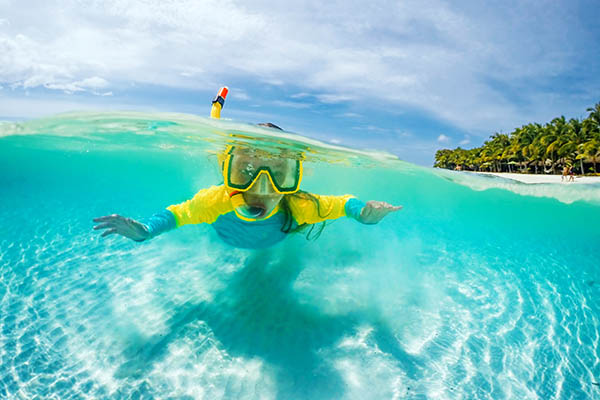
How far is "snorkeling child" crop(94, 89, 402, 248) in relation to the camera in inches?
169

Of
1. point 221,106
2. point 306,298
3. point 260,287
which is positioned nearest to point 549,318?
point 306,298

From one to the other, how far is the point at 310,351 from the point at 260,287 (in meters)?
2.02

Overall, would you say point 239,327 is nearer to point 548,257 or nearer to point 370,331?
point 370,331

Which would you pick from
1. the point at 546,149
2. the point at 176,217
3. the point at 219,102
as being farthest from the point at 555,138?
the point at 176,217

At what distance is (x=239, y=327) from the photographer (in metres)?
4.86

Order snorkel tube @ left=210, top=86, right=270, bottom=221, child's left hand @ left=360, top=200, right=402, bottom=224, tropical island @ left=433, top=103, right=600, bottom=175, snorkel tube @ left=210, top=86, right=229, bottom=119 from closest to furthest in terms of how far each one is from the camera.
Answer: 1. child's left hand @ left=360, top=200, right=402, bottom=224
2. snorkel tube @ left=210, top=86, right=270, bottom=221
3. snorkel tube @ left=210, top=86, right=229, bottom=119
4. tropical island @ left=433, top=103, right=600, bottom=175

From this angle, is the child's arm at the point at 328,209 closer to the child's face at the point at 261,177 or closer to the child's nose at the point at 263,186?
the child's face at the point at 261,177

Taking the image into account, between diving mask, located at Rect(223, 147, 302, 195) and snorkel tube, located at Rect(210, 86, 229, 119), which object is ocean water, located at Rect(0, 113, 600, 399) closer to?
snorkel tube, located at Rect(210, 86, 229, 119)

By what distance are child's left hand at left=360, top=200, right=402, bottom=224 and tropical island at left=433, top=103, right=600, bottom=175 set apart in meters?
40.4

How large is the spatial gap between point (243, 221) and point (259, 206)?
0.41 m

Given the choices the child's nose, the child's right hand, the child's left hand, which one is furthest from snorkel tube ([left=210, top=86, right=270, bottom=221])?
the child's left hand

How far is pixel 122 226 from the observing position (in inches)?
132

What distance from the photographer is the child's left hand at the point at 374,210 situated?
3.89 meters

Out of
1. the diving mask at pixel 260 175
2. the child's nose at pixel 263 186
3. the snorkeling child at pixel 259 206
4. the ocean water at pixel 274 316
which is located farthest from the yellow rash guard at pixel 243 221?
the ocean water at pixel 274 316
